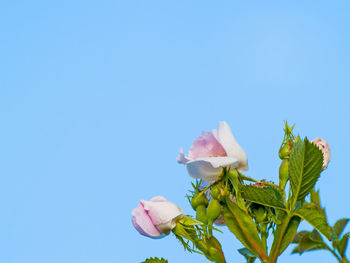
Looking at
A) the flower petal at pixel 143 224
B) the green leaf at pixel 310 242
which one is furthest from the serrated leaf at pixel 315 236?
the flower petal at pixel 143 224

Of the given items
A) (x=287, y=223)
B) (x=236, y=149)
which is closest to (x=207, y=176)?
(x=236, y=149)

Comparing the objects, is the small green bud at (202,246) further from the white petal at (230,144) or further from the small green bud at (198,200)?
the white petal at (230,144)

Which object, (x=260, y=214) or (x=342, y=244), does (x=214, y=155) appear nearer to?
(x=260, y=214)

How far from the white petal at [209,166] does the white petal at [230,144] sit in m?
0.02

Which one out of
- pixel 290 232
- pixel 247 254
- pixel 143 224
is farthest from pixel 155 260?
pixel 290 232

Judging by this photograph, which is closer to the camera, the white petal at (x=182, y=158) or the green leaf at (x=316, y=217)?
the green leaf at (x=316, y=217)

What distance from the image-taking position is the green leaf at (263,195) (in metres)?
1.01

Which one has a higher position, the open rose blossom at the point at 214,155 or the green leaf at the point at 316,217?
the open rose blossom at the point at 214,155

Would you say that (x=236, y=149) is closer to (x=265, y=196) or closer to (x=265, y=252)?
(x=265, y=196)

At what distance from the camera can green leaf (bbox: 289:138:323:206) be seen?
953 mm

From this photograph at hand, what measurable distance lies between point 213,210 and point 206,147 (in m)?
0.14

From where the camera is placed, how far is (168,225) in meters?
1.09

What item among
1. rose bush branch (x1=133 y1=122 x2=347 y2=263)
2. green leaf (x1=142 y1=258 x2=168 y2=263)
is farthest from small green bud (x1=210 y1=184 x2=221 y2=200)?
green leaf (x1=142 y1=258 x2=168 y2=263)

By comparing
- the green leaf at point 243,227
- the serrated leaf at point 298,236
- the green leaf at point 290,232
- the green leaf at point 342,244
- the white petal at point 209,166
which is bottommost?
the green leaf at point 342,244
